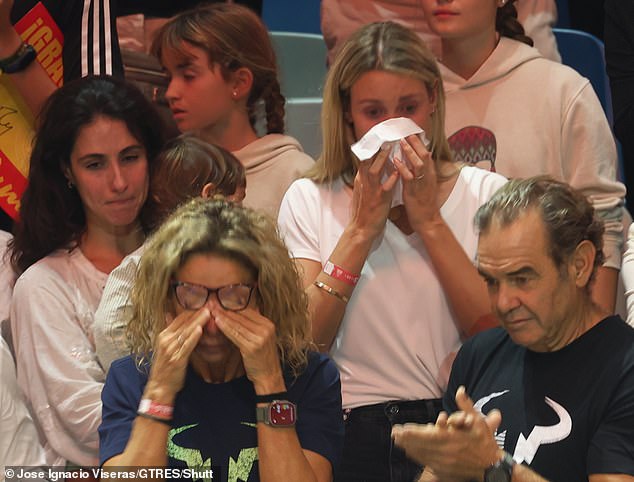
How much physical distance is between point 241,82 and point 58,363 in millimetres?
1199

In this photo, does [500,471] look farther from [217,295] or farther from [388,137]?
[388,137]

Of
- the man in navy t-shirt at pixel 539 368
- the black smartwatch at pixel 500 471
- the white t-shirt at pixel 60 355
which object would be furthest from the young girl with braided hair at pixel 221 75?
the black smartwatch at pixel 500 471

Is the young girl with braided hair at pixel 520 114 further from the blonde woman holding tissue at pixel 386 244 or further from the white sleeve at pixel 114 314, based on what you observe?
the white sleeve at pixel 114 314

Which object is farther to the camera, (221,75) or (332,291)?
(221,75)

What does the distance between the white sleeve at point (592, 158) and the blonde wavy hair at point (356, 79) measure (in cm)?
47

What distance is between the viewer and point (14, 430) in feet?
10.8

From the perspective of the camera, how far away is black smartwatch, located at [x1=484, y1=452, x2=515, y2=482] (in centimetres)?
255

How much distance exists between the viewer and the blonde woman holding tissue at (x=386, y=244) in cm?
322

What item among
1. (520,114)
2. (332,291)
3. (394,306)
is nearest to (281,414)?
(332,291)

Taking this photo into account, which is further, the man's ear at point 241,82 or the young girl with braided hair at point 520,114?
the man's ear at point 241,82

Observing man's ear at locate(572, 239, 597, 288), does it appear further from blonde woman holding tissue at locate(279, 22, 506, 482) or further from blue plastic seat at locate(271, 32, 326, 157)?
blue plastic seat at locate(271, 32, 326, 157)

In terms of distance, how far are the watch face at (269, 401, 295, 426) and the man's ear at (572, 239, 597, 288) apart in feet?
2.36

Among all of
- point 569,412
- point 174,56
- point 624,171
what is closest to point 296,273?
point 569,412

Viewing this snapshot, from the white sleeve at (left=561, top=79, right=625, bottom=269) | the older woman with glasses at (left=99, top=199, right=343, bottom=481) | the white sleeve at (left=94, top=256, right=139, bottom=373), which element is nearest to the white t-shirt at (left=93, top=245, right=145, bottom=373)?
the white sleeve at (left=94, top=256, right=139, bottom=373)
